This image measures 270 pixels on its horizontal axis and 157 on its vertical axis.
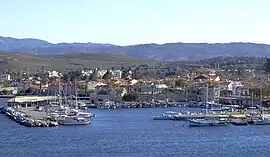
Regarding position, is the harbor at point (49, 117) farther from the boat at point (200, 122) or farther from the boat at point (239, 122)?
the boat at point (239, 122)

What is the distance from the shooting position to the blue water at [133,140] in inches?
524

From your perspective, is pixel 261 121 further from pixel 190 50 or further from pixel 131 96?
pixel 190 50

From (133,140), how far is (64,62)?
4992 cm

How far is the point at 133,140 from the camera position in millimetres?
15312

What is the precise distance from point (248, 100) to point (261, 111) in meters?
4.86

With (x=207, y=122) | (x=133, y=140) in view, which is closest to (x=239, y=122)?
(x=207, y=122)

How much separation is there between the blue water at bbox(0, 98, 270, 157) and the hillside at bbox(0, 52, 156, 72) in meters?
37.8

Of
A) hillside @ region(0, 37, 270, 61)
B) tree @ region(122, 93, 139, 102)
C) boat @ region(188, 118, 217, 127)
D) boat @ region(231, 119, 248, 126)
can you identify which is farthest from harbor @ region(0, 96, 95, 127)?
hillside @ region(0, 37, 270, 61)

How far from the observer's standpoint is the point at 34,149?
13734 mm

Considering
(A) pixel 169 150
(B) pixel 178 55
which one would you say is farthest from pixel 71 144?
(B) pixel 178 55

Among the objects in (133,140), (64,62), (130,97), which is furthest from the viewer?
(64,62)

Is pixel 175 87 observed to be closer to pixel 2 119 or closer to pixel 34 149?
pixel 2 119

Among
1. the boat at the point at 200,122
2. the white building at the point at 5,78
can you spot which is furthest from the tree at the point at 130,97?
the white building at the point at 5,78

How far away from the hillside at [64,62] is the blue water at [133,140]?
3778 cm
